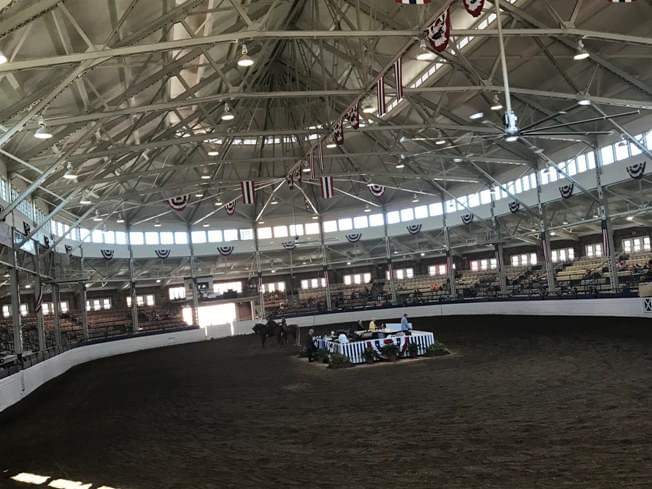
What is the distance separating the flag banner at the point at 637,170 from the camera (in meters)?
28.5

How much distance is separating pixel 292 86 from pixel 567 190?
668 inches

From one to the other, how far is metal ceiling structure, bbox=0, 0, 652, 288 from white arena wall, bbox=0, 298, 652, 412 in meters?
4.94

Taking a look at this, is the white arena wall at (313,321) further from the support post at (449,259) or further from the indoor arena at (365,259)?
the support post at (449,259)

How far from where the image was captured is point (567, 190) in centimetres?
3378

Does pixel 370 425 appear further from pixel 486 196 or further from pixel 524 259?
pixel 524 259

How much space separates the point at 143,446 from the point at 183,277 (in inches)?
1511

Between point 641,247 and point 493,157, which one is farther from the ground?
point 493,157

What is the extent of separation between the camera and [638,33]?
23.9 meters

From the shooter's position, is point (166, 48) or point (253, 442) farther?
point (166, 48)

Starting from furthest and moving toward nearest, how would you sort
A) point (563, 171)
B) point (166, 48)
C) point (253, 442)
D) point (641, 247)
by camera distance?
1. point (641, 247)
2. point (563, 171)
3. point (166, 48)
4. point (253, 442)

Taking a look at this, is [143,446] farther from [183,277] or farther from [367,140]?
[183,277]

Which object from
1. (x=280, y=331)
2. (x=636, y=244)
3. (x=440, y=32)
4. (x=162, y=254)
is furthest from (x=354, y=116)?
→ (x=162, y=254)

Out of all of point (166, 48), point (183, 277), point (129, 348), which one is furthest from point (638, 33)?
point (183, 277)

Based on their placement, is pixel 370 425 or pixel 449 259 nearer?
pixel 370 425
